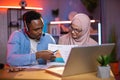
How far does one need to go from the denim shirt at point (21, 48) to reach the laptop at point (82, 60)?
33 cm

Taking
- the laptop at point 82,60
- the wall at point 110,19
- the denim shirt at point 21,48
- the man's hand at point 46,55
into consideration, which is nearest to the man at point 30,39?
the denim shirt at point 21,48

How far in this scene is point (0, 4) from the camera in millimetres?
4828

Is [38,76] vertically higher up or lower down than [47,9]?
lower down

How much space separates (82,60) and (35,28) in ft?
2.54

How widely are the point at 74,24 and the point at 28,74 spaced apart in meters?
1.01

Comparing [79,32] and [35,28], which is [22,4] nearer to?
[79,32]

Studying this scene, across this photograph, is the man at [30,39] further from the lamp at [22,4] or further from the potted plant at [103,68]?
the lamp at [22,4]

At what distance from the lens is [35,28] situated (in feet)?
6.43

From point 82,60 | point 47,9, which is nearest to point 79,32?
point 82,60

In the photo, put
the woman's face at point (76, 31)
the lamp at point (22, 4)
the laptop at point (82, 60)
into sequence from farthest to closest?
the lamp at point (22, 4) < the woman's face at point (76, 31) < the laptop at point (82, 60)

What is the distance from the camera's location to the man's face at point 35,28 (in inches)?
76.9

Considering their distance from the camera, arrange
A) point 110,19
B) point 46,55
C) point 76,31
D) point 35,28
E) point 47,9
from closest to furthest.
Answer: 1. point 46,55
2. point 35,28
3. point 76,31
4. point 110,19
5. point 47,9

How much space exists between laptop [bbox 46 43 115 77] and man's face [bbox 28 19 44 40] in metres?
0.60

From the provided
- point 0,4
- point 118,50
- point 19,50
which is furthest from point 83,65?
point 0,4
